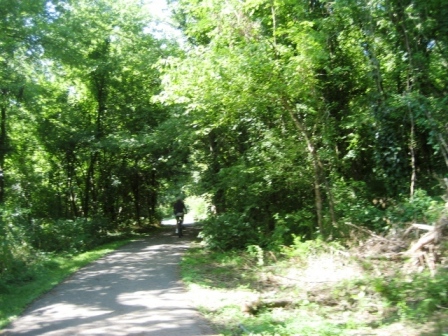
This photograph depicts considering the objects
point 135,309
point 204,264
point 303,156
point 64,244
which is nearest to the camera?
point 135,309

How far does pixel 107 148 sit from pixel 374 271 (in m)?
16.0

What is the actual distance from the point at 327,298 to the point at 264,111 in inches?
280

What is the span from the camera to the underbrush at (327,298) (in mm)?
6371

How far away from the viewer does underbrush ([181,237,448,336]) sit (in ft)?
20.9

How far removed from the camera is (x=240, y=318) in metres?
7.25

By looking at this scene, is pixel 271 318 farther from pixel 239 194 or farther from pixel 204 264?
pixel 239 194

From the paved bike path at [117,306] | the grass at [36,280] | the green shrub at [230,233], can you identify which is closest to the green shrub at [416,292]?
the paved bike path at [117,306]

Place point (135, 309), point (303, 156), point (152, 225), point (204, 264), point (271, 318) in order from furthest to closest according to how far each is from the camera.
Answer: point (152, 225), point (303, 156), point (204, 264), point (135, 309), point (271, 318)

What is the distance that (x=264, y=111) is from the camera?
1360cm

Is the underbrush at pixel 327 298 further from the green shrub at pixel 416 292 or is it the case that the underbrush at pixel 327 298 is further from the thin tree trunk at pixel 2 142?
the thin tree trunk at pixel 2 142

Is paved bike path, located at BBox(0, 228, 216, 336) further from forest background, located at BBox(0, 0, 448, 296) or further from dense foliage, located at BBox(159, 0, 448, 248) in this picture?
dense foliage, located at BBox(159, 0, 448, 248)

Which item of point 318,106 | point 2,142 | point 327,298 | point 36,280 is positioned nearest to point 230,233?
point 318,106

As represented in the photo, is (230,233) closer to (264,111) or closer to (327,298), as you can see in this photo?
(264,111)

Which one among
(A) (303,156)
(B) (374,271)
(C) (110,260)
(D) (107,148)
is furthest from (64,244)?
(B) (374,271)
